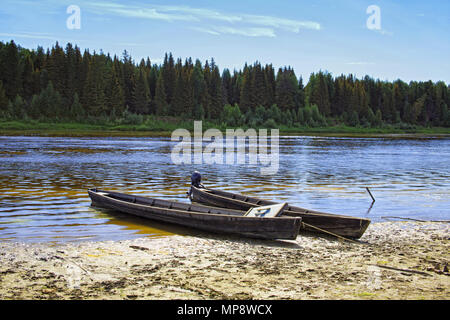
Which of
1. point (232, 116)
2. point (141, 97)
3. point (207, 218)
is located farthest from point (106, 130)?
point (207, 218)

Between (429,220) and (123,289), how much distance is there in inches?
477

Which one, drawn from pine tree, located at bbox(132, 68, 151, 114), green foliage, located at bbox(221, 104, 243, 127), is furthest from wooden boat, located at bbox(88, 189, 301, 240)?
pine tree, located at bbox(132, 68, 151, 114)

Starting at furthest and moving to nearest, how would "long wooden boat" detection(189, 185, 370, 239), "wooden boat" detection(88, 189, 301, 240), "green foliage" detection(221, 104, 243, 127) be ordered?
1. "green foliage" detection(221, 104, 243, 127)
2. "long wooden boat" detection(189, 185, 370, 239)
3. "wooden boat" detection(88, 189, 301, 240)

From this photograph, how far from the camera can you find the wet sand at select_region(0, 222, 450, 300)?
8164 millimetres

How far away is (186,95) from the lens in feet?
454

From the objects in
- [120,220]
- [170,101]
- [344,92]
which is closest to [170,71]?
[170,101]

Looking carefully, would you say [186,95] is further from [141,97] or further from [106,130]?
[106,130]

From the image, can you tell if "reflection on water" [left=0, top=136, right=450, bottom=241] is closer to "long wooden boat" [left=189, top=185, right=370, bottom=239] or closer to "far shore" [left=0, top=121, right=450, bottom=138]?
"long wooden boat" [left=189, top=185, right=370, bottom=239]

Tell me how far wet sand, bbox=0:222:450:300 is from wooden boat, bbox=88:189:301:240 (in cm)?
31

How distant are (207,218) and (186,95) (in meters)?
127

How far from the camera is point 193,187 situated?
64.0 feet

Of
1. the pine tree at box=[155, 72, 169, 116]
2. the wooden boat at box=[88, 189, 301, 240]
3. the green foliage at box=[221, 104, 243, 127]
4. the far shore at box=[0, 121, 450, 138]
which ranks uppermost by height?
the pine tree at box=[155, 72, 169, 116]

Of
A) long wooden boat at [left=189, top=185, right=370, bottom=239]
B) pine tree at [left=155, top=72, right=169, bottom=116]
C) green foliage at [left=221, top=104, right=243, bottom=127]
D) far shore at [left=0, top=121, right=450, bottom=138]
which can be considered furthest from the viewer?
pine tree at [left=155, top=72, right=169, bottom=116]

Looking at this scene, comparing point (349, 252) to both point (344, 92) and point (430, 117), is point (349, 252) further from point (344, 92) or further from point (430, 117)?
point (430, 117)
